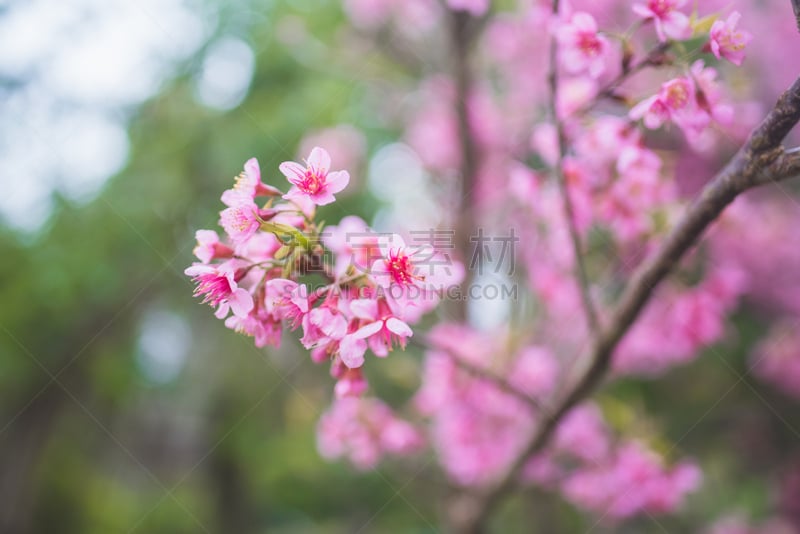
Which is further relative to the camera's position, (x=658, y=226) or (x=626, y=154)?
(x=658, y=226)

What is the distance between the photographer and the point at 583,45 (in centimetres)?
134

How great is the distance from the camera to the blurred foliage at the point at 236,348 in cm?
334

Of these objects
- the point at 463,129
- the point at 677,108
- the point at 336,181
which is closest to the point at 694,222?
the point at 677,108

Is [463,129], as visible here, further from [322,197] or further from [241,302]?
[241,302]

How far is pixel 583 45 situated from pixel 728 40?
0.31 metres

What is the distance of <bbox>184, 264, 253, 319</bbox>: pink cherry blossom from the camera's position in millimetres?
952

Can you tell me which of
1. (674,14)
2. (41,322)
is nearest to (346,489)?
(41,322)

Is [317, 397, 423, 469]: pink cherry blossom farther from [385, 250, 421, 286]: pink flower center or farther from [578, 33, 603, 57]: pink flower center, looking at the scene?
[578, 33, 603, 57]: pink flower center

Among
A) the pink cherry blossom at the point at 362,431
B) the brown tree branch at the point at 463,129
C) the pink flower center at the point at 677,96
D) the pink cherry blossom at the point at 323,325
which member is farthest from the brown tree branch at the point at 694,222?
the brown tree branch at the point at 463,129

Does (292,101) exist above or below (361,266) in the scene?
below

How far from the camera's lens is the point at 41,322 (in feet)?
12.7

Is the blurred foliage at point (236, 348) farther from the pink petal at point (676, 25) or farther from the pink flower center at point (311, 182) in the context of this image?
the pink flower center at point (311, 182)

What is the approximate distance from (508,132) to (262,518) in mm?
4689

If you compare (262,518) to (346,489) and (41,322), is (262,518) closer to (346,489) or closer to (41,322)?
(346,489)
